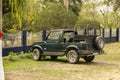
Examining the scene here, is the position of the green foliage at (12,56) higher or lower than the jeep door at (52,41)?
lower

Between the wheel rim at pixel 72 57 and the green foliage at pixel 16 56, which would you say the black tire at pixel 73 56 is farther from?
the green foliage at pixel 16 56

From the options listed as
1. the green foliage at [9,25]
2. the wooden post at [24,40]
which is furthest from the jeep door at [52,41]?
the green foliage at [9,25]

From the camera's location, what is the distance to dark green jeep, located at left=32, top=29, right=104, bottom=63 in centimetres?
1669

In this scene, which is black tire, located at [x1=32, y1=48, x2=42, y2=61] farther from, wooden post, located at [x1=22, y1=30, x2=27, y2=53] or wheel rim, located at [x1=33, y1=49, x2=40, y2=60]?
wooden post, located at [x1=22, y1=30, x2=27, y2=53]

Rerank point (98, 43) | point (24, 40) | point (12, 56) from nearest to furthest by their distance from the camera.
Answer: point (98, 43) < point (12, 56) < point (24, 40)

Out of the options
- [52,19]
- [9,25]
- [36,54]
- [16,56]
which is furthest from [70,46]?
[52,19]

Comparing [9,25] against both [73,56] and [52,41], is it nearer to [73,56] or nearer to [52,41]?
[52,41]

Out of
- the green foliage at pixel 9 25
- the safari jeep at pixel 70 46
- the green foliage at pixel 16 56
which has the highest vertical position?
the green foliage at pixel 9 25

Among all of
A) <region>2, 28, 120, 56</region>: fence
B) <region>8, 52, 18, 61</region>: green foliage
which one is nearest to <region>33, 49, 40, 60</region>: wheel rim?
<region>8, 52, 18, 61</region>: green foliage

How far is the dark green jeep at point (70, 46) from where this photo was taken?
16688 mm

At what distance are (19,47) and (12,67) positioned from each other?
525cm

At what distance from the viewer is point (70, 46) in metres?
17.1

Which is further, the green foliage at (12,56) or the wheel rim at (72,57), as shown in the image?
the green foliage at (12,56)

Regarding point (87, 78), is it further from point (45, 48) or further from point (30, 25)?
point (30, 25)
